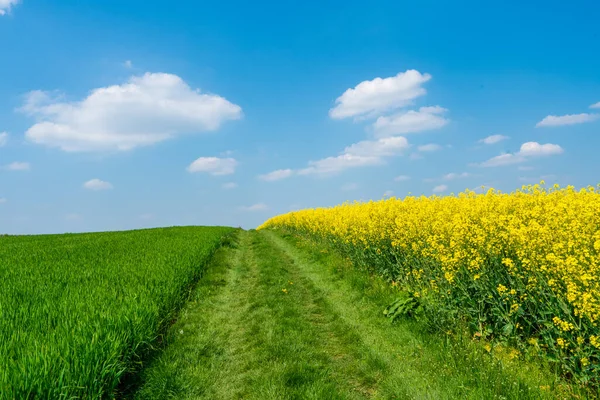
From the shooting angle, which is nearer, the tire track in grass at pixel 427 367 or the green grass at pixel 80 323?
the green grass at pixel 80 323

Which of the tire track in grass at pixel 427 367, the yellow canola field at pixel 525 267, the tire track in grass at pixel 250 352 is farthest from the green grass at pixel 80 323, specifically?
the yellow canola field at pixel 525 267

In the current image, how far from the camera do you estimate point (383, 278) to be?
1287cm

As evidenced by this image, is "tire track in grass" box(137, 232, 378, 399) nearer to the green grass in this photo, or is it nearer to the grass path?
the grass path

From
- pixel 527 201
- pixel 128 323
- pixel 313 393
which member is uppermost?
pixel 527 201

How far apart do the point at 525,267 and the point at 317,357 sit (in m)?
4.10

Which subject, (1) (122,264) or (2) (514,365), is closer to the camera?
(2) (514,365)

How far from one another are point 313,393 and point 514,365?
320 cm

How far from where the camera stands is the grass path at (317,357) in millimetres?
5500

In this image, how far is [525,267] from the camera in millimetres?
6410

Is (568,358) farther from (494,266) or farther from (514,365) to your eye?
(494,266)

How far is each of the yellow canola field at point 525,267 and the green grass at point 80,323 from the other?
238 inches

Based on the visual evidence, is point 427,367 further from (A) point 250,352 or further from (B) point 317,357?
(A) point 250,352

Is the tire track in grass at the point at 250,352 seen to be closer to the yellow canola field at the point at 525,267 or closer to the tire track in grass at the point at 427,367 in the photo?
the tire track in grass at the point at 427,367

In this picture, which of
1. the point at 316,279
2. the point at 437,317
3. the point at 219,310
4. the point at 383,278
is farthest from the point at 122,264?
the point at 437,317
